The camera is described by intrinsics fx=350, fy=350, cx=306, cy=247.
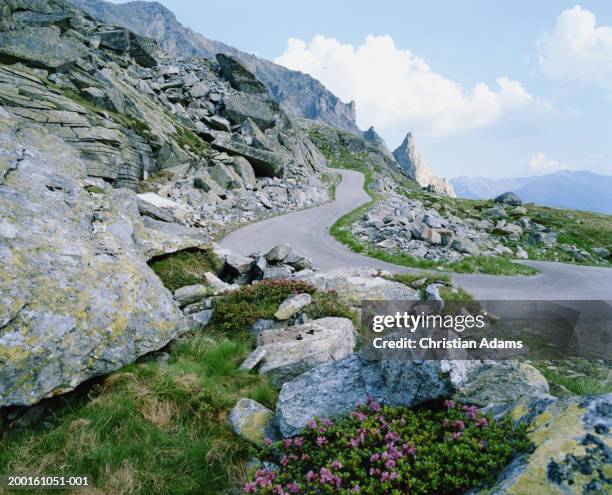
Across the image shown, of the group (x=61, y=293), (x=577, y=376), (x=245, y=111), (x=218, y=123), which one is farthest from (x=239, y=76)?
(x=577, y=376)

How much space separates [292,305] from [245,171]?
109 feet

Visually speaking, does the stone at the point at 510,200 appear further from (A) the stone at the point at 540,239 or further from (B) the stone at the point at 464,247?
(B) the stone at the point at 464,247

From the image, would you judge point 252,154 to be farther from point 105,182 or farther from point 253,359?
point 253,359

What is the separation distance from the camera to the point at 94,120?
1071 inches

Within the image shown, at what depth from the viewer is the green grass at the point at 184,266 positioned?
13438mm

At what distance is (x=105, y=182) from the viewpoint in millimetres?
20922

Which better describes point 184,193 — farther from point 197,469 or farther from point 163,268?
point 197,469

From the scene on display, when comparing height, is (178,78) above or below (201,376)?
above

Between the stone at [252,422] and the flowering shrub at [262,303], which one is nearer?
the stone at [252,422]

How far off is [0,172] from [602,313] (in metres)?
21.8

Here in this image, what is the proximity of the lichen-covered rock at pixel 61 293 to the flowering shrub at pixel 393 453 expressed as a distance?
3.56 metres

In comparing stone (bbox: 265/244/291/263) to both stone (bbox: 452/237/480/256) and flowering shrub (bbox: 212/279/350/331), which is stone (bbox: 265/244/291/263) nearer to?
flowering shrub (bbox: 212/279/350/331)

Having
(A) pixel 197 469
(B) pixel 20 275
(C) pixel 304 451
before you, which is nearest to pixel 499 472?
(C) pixel 304 451

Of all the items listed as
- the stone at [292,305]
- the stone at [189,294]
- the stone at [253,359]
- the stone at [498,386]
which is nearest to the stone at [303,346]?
the stone at [253,359]
